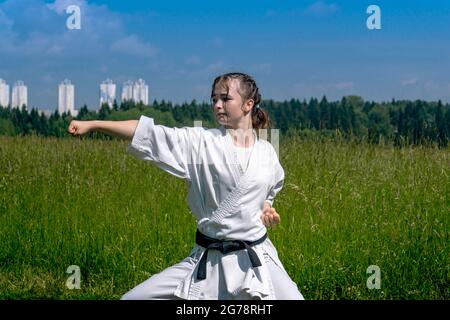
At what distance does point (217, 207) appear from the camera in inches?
129

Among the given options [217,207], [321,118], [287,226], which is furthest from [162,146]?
[321,118]

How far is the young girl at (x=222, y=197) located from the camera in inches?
129

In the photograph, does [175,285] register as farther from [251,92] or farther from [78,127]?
[251,92]

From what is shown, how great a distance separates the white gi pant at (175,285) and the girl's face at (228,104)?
2.29 feet

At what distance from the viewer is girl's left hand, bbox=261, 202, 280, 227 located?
132 inches

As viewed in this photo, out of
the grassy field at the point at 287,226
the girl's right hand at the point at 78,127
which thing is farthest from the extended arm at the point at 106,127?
the grassy field at the point at 287,226

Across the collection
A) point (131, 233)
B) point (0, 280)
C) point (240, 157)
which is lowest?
point (0, 280)

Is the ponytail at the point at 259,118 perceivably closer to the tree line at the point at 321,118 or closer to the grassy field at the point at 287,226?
the grassy field at the point at 287,226

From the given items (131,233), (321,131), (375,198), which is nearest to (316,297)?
(375,198)

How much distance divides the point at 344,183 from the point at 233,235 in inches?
130

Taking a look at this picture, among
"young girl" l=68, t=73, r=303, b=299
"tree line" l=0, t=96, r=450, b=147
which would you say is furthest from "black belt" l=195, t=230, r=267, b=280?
"tree line" l=0, t=96, r=450, b=147

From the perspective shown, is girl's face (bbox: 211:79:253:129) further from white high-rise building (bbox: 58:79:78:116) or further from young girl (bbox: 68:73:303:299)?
white high-rise building (bbox: 58:79:78:116)

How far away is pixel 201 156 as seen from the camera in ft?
10.9
